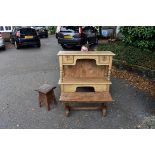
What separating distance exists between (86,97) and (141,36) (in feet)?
18.6

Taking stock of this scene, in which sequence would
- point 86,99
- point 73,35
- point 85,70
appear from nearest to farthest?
1. point 86,99
2. point 85,70
3. point 73,35

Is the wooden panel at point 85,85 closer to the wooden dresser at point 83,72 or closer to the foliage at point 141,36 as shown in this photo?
the wooden dresser at point 83,72

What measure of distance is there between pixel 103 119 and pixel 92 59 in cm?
181

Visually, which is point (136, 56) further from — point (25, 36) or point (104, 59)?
point (25, 36)

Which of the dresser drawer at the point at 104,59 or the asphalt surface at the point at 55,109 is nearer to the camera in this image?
the asphalt surface at the point at 55,109

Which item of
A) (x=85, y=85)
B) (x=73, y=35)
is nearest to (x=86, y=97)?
(x=85, y=85)

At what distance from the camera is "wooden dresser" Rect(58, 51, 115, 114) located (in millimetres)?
4910

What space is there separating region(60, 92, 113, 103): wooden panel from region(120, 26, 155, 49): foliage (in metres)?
4.85

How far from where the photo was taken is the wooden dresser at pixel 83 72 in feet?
16.1

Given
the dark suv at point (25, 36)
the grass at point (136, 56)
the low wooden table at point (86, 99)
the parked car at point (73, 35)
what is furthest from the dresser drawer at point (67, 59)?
the dark suv at point (25, 36)

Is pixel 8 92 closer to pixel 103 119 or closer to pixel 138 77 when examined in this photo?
pixel 103 119

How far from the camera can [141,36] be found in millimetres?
8891

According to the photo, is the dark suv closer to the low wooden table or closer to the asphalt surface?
the asphalt surface

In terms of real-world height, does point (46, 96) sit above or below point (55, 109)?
above
